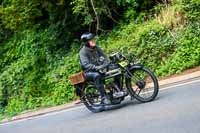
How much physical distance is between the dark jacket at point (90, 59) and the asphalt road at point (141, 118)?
1.15 m

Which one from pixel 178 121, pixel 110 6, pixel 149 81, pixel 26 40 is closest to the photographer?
pixel 178 121

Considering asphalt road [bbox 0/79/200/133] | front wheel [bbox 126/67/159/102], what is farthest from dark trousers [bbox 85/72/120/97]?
asphalt road [bbox 0/79/200/133]

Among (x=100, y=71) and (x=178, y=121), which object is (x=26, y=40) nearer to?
(x=100, y=71)

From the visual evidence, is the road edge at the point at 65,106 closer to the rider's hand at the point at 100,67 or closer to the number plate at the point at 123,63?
the number plate at the point at 123,63

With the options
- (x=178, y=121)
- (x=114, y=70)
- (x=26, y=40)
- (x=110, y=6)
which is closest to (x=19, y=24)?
(x=26, y=40)

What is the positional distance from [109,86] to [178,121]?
3.42m

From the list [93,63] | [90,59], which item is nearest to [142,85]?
[93,63]

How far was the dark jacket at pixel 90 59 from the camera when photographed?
12284 mm

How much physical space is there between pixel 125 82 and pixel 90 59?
3.39 feet

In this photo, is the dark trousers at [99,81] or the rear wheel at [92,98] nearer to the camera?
the dark trousers at [99,81]

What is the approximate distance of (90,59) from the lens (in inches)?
488

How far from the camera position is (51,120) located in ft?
44.9

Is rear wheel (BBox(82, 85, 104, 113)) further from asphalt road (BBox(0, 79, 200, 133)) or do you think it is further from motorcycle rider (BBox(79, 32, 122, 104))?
motorcycle rider (BBox(79, 32, 122, 104))

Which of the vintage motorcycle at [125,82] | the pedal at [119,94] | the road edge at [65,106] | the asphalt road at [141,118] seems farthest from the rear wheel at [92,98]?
the road edge at [65,106]
